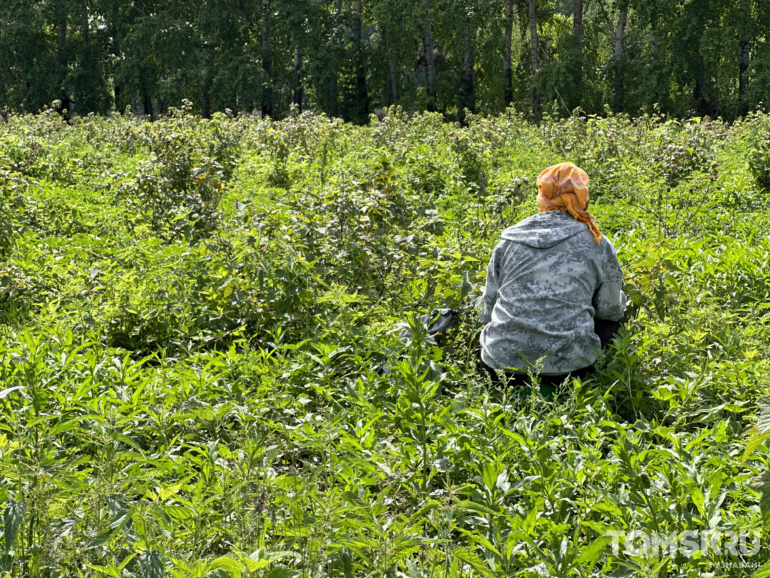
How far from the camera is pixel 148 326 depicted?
4.38 meters

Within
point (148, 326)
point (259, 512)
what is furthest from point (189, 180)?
point (259, 512)

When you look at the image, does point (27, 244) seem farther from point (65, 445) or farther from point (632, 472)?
point (632, 472)

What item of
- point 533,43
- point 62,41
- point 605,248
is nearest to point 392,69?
point 533,43

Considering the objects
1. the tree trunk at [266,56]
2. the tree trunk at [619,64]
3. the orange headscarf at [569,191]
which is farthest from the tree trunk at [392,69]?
the orange headscarf at [569,191]

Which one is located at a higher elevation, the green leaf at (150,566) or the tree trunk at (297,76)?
the tree trunk at (297,76)

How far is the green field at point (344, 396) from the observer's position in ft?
6.70

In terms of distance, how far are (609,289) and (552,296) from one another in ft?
1.11

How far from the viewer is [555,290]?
3330 millimetres

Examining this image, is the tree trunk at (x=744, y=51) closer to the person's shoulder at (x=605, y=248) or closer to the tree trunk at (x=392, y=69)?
the tree trunk at (x=392, y=69)

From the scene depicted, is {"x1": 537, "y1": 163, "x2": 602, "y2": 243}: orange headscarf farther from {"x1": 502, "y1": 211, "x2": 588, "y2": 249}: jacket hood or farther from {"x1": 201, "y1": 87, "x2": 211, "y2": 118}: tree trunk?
{"x1": 201, "y1": 87, "x2": 211, "y2": 118}: tree trunk

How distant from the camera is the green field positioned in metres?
2.04

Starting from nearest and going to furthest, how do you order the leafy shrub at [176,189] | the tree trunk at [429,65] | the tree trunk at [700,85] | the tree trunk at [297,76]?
1. the leafy shrub at [176,189]
2. the tree trunk at [700,85]
3. the tree trunk at [429,65]
4. the tree trunk at [297,76]

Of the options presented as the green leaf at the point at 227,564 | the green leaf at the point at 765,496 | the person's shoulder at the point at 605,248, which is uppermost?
the person's shoulder at the point at 605,248

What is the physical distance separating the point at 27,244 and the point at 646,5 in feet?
65.7
